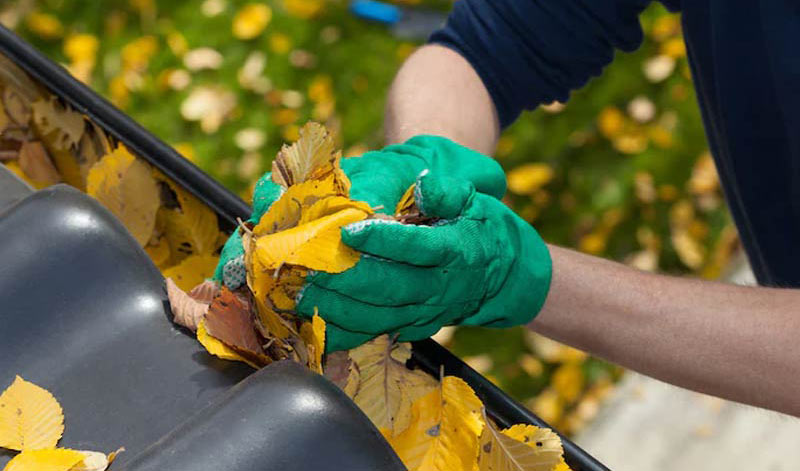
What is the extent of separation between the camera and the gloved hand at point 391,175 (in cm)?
89

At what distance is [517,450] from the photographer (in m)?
0.80

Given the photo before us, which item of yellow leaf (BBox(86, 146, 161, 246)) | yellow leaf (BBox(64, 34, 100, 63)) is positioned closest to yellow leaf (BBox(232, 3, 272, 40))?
yellow leaf (BBox(64, 34, 100, 63))

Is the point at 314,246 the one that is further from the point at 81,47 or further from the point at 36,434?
the point at 81,47

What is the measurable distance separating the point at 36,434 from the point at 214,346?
0.17 meters

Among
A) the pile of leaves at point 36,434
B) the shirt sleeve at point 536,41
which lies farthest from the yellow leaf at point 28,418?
the shirt sleeve at point 536,41

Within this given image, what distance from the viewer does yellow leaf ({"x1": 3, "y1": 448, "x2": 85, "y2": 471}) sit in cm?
73

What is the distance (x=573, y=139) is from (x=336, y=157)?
5.97 feet

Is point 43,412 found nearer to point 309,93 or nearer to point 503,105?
point 503,105

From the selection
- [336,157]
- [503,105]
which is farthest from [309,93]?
[336,157]

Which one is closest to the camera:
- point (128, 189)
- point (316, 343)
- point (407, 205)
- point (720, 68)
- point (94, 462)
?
point (94, 462)

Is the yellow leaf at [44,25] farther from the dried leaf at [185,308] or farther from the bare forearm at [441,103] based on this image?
the dried leaf at [185,308]

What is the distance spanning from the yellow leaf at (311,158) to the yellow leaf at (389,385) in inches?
7.2

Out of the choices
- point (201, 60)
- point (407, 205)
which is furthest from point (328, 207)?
point (201, 60)

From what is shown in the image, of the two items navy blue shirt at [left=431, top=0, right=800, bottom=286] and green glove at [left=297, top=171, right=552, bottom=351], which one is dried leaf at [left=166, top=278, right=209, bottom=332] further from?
navy blue shirt at [left=431, top=0, right=800, bottom=286]
